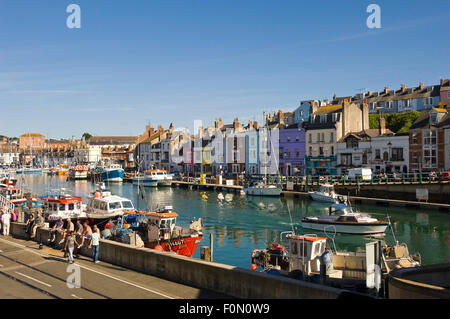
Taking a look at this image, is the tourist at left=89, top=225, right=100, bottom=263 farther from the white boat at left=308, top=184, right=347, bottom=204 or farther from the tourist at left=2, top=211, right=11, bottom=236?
the white boat at left=308, top=184, right=347, bottom=204

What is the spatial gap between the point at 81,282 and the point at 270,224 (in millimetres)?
30292

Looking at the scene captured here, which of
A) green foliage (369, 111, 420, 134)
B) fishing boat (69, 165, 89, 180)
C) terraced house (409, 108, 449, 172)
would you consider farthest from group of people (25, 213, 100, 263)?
fishing boat (69, 165, 89, 180)

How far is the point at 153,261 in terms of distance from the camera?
17281mm

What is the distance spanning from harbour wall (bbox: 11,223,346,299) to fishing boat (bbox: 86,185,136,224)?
1693 cm

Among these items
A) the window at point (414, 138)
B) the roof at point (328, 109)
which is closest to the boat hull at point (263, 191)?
the window at point (414, 138)

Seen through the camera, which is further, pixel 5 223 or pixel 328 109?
pixel 328 109

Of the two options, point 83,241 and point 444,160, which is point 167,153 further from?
point 83,241

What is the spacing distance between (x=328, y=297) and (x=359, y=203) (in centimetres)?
5068

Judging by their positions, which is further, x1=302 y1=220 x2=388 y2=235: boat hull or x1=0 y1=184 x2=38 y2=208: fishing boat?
x1=0 y1=184 x2=38 y2=208: fishing boat

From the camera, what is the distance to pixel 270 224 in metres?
44.8

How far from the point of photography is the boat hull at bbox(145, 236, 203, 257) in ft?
90.5

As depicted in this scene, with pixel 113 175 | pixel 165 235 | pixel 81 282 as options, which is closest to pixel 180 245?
pixel 165 235

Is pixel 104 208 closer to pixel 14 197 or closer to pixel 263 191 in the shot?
pixel 14 197
